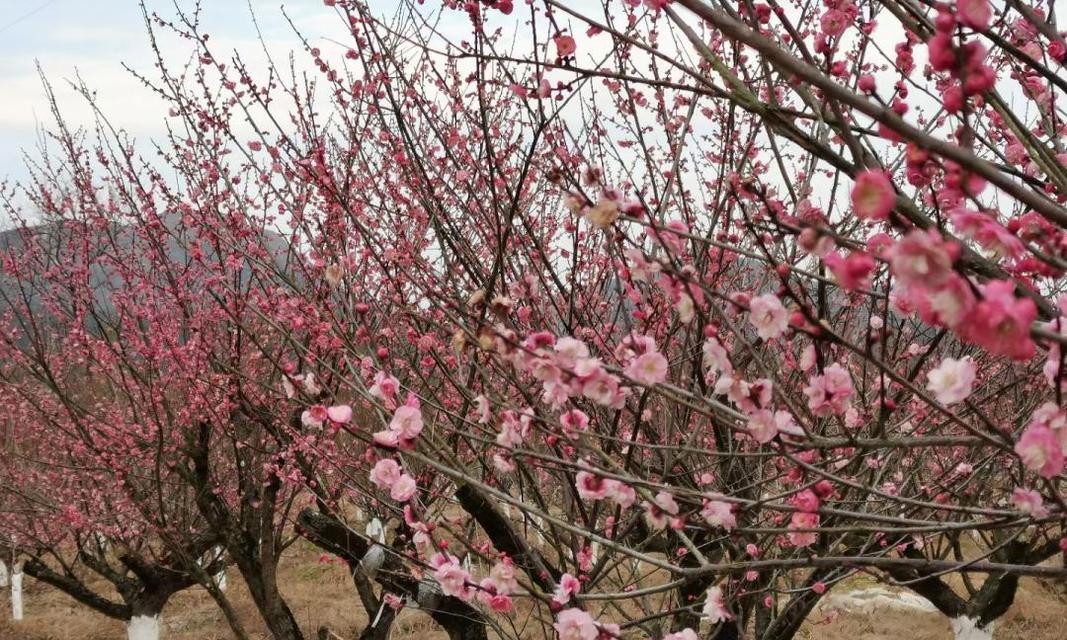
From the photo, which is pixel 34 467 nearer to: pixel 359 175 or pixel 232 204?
pixel 232 204

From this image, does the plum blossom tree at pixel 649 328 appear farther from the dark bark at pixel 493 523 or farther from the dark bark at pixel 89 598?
the dark bark at pixel 89 598

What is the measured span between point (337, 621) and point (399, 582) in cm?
637

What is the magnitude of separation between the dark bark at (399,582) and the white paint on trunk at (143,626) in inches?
100

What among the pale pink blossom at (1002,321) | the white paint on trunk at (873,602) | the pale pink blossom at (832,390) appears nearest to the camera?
the pale pink blossom at (1002,321)

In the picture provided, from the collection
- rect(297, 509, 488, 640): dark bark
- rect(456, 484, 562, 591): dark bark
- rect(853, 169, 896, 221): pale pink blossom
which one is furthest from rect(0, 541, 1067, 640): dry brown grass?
rect(853, 169, 896, 221): pale pink blossom

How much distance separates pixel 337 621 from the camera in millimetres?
12188

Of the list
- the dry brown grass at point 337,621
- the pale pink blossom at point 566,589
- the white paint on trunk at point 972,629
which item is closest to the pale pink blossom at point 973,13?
the pale pink blossom at point 566,589

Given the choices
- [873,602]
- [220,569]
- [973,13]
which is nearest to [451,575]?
[973,13]

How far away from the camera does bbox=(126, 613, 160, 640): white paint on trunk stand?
8531 millimetres

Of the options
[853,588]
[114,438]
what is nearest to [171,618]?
[114,438]

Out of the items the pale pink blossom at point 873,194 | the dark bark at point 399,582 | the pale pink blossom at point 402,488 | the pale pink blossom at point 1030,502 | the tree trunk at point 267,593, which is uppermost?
the pale pink blossom at point 873,194

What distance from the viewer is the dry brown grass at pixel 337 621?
11.4 meters

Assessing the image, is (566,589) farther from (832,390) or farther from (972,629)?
(972,629)

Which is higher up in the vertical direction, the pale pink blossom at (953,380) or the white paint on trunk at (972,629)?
the pale pink blossom at (953,380)
